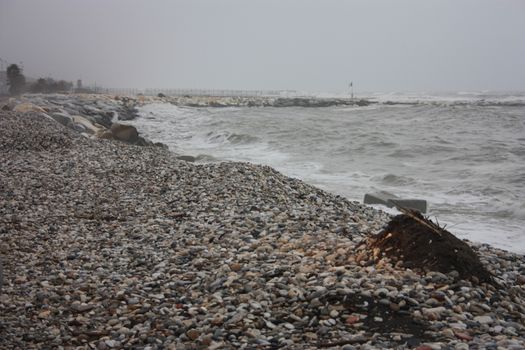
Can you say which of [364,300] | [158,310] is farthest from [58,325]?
[364,300]

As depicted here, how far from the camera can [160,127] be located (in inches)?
1368

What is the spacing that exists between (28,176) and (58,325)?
7.16 m

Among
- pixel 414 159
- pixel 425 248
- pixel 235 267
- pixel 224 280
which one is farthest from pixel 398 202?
pixel 414 159

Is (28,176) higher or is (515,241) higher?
(28,176)

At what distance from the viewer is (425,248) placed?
496cm

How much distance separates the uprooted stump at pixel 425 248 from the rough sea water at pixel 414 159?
4230mm

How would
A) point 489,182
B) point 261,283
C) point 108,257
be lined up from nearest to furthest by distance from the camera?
point 261,283 < point 108,257 < point 489,182

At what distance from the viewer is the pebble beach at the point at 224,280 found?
374 centimetres

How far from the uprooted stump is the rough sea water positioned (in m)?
4.23

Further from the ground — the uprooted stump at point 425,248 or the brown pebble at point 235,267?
the uprooted stump at point 425,248

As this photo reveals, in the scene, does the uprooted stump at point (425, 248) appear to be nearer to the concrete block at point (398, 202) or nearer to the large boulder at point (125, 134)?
the concrete block at point (398, 202)

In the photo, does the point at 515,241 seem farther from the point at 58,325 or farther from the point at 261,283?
the point at 58,325

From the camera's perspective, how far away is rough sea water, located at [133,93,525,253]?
1123 centimetres

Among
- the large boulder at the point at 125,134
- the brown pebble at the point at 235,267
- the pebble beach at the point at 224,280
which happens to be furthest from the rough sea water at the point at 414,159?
the brown pebble at the point at 235,267
